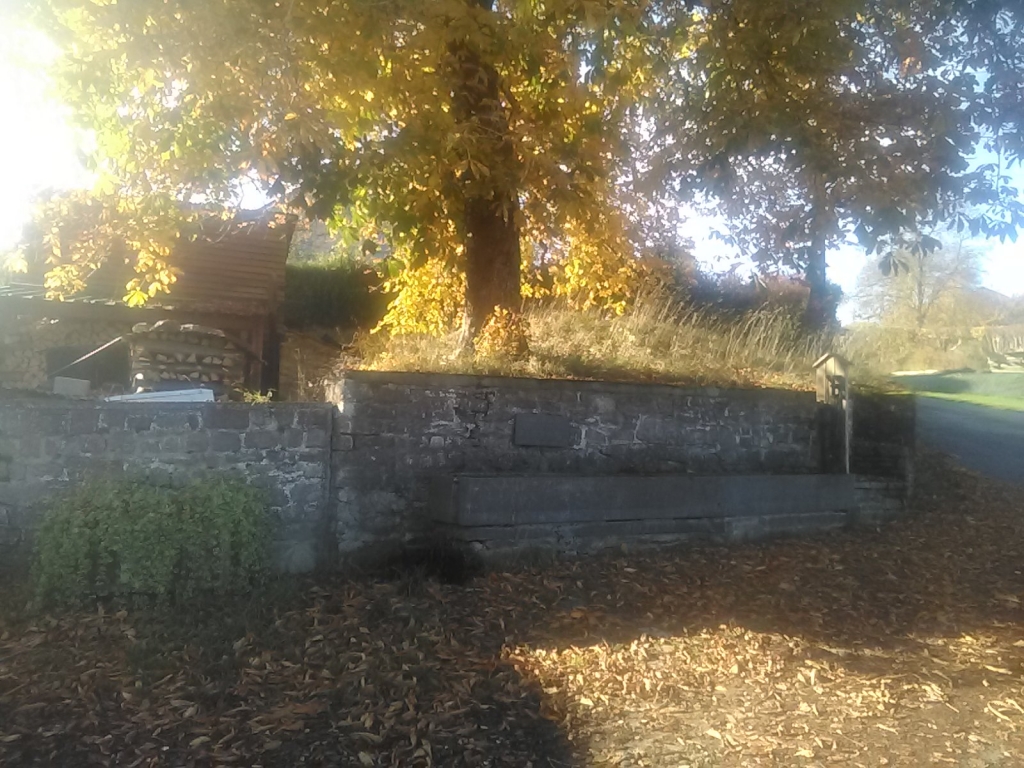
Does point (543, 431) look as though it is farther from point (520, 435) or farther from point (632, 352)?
point (632, 352)

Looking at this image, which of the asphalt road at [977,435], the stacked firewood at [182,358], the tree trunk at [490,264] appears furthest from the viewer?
the asphalt road at [977,435]

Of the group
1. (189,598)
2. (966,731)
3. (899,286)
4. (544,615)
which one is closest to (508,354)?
(544,615)

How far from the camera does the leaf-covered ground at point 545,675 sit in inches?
177

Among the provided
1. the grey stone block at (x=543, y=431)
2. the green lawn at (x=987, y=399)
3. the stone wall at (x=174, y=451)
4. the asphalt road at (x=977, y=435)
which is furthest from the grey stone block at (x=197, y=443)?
the green lawn at (x=987, y=399)

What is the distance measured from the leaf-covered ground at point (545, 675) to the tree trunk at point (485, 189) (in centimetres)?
315

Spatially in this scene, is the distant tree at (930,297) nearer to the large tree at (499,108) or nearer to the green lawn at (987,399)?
the green lawn at (987,399)

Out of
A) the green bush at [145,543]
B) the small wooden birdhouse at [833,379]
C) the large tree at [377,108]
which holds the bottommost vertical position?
the green bush at [145,543]

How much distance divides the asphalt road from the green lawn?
0.39 meters

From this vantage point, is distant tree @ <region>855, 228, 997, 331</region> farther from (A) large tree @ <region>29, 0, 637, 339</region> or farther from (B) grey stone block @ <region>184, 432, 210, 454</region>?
(B) grey stone block @ <region>184, 432, 210, 454</region>

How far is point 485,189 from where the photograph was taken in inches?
339

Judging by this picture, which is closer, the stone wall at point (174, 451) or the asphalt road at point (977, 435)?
the stone wall at point (174, 451)

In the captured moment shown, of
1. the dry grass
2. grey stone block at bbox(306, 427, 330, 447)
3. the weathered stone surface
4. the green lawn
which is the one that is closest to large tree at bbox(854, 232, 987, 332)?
the green lawn

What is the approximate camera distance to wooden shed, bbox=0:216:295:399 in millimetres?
13789

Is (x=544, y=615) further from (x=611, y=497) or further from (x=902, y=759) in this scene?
(x=902, y=759)
